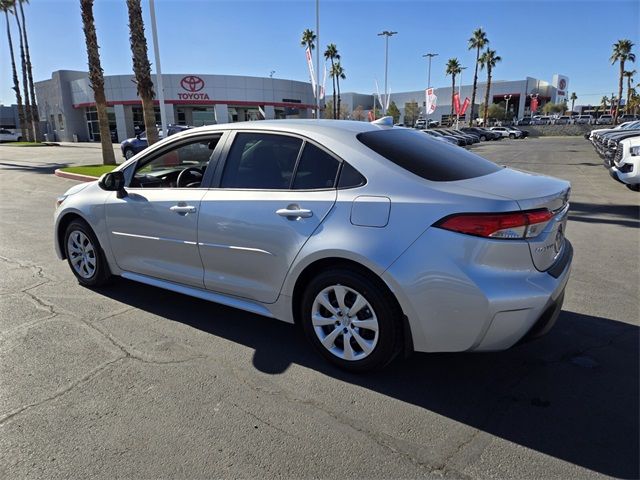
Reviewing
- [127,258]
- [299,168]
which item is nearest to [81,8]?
[127,258]

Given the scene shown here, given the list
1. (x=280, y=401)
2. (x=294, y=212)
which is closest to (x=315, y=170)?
(x=294, y=212)

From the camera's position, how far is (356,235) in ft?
9.12

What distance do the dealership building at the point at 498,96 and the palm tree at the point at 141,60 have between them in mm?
87999

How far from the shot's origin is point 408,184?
2764mm

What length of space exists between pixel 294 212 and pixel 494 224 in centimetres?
127

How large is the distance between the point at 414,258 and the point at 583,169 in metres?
17.0

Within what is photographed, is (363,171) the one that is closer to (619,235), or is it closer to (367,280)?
(367,280)

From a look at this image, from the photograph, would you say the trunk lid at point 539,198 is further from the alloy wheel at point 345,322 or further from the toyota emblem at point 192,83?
the toyota emblem at point 192,83

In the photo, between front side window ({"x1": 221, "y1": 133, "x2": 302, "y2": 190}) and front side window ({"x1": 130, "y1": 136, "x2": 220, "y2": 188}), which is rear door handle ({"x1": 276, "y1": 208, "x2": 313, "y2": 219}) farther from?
front side window ({"x1": 130, "y1": 136, "x2": 220, "y2": 188})

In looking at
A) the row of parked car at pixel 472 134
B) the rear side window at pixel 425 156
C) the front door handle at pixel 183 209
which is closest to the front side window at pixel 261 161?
the front door handle at pixel 183 209

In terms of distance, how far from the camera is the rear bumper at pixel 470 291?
250 cm

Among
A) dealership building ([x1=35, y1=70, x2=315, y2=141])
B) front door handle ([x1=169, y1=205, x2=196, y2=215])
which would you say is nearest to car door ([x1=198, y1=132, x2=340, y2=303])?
front door handle ([x1=169, y1=205, x2=196, y2=215])

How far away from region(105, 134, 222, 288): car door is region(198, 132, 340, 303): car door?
17 cm

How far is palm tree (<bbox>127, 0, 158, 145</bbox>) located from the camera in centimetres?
1452
